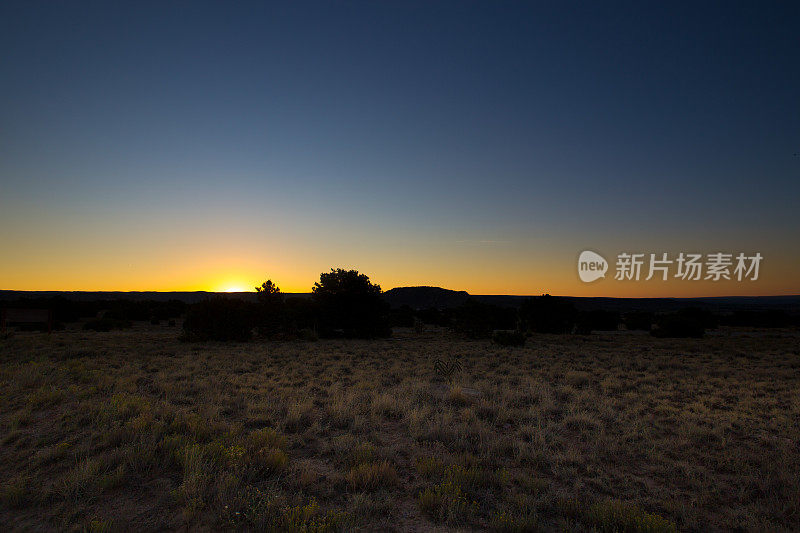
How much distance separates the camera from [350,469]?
654 centimetres

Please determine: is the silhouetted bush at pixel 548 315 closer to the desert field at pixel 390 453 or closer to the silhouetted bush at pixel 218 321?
the desert field at pixel 390 453

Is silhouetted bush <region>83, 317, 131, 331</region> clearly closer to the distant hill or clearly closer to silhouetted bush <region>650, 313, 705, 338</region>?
silhouetted bush <region>650, 313, 705, 338</region>

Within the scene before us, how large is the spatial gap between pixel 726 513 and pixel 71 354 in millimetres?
23485

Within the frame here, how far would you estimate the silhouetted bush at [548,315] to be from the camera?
39.9 meters

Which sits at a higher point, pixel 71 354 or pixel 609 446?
pixel 609 446

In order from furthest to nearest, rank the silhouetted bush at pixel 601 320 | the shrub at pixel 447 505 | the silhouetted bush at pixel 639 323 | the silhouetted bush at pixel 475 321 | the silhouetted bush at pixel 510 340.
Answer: the silhouetted bush at pixel 639 323 < the silhouetted bush at pixel 601 320 < the silhouetted bush at pixel 475 321 < the silhouetted bush at pixel 510 340 < the shrub at pixel 447 505

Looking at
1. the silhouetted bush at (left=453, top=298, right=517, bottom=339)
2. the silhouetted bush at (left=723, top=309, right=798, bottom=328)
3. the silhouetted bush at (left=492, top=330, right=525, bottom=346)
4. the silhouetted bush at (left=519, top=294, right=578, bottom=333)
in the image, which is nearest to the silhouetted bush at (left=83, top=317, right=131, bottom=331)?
the silhouetted bush at (left=453, top=298, right=517, bottom=339)

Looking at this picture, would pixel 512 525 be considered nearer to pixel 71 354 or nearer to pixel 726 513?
pixel 726 513

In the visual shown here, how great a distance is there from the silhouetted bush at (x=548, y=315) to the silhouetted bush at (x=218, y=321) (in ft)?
88.2

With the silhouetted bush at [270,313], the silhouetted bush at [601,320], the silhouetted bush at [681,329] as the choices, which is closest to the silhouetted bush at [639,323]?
the silhouetted bush at [601,320]

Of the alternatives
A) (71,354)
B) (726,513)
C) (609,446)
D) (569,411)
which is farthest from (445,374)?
(71,354)

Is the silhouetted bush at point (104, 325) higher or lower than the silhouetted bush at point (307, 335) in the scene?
lower

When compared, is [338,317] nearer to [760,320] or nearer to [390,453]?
[390,453]

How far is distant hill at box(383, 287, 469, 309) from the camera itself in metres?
133
